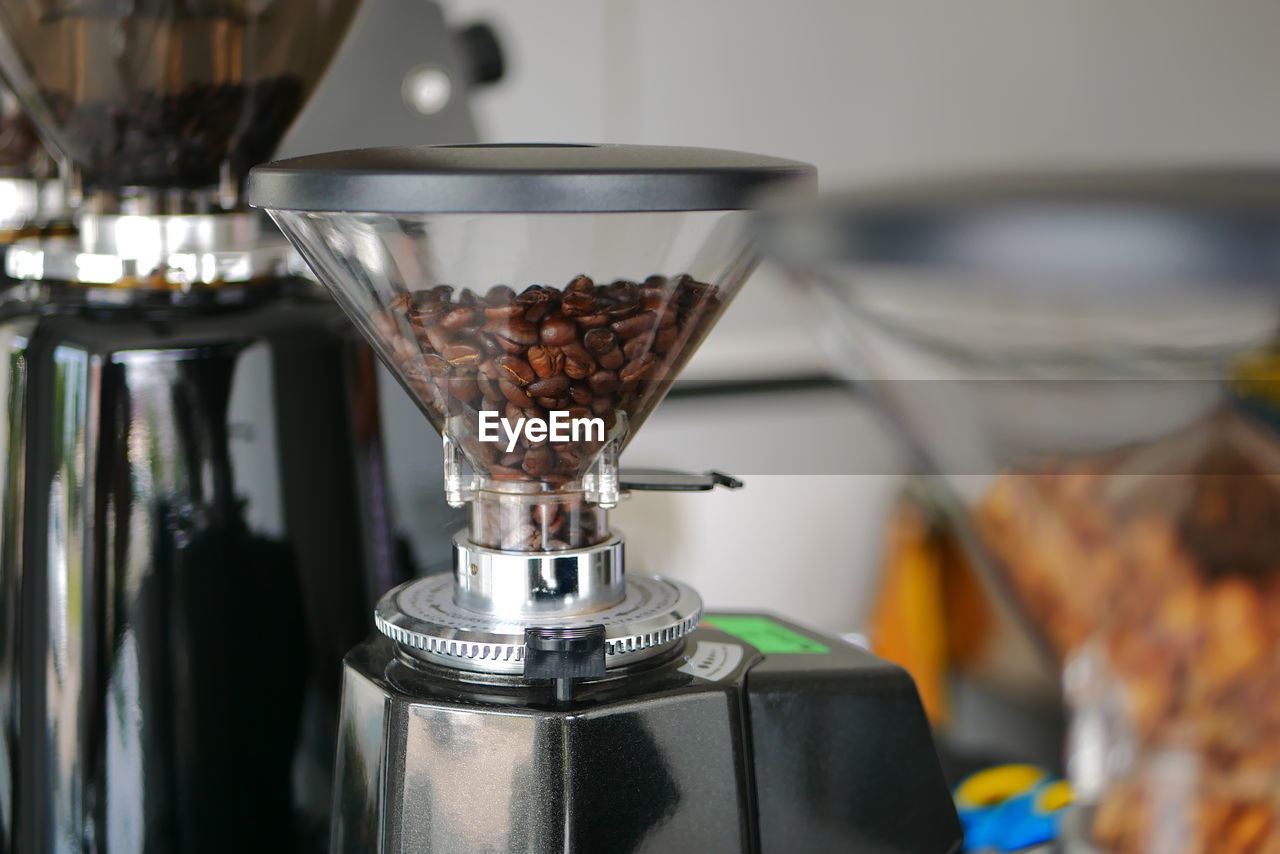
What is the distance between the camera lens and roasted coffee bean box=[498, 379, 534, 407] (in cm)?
39

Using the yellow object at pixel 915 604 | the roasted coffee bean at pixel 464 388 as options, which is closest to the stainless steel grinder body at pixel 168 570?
the roasted coffee bean at pixel 464 388

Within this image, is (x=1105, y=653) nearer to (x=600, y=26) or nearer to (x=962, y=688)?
(x=600, y=26)

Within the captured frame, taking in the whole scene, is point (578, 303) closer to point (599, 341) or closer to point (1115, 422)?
point (599, 341)

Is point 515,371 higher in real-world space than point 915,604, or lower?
higher

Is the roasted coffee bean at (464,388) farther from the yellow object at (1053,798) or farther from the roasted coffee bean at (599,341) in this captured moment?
the yellow object at (1053,798)

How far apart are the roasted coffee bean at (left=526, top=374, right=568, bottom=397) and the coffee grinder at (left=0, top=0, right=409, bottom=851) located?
134mm

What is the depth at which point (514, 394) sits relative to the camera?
390mm

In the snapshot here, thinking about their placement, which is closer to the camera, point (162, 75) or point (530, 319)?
point (530, 319)

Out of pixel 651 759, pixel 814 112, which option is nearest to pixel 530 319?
pixel 651 759

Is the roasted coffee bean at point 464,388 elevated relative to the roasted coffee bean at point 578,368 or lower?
lower

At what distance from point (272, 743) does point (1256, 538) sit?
13.8 inches

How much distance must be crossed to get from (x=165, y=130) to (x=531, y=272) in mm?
214

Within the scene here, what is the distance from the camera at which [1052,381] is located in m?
0.24

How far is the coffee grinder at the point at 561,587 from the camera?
0.36 meters
